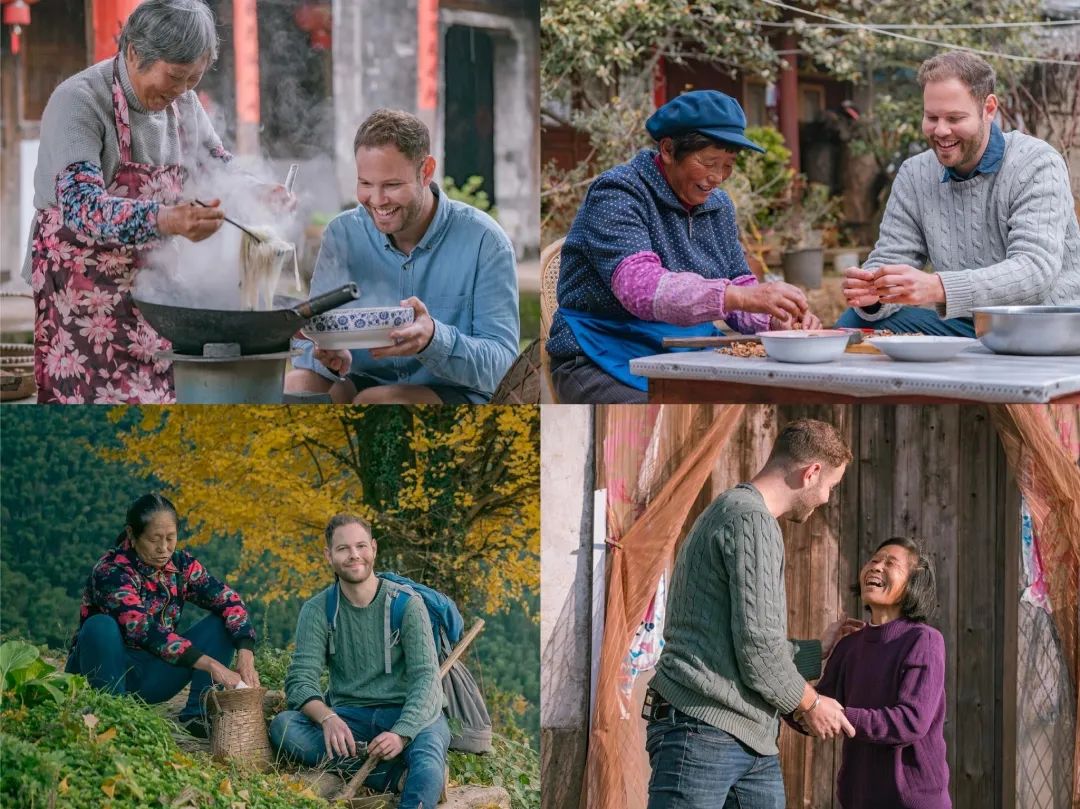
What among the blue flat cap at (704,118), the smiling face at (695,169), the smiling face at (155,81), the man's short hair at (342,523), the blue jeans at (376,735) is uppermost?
the smiling face at (155,81)

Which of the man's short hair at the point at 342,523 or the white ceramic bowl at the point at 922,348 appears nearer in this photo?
the white ceramic bowl at the point at 922,348

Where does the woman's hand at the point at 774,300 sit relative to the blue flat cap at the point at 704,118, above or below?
below

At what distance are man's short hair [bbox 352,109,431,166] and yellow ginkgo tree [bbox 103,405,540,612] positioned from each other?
0.87 m

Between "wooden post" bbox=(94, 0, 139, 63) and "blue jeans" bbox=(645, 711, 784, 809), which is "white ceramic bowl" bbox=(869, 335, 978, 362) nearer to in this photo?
"blue jeans" bbox=(645, 711, 784, 809)

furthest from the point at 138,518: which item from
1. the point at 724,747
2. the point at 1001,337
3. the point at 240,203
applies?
the point at 1001,337

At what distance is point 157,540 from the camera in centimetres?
465

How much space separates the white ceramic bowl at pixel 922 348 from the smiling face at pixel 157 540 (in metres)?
2.45

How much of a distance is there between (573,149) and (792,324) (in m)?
2.11

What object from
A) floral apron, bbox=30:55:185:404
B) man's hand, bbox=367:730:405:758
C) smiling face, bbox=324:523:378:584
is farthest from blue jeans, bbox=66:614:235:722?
floral apron, bbox=30:55:185:404

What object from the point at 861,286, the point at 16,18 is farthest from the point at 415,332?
the point at 16,18

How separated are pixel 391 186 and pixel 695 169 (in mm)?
1015

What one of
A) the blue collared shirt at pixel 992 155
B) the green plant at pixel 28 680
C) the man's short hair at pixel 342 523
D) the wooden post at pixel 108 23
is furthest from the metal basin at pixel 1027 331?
the green plant at pixel 28 680

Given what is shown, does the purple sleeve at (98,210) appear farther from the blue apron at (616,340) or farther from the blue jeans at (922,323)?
the blue jeans at (922,323)

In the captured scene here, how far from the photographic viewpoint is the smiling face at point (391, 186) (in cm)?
449
